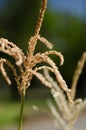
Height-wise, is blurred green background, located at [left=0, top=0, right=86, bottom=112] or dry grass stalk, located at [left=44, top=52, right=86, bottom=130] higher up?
blurred green background, located at [left=0, top=0, right=86, bottom=112]

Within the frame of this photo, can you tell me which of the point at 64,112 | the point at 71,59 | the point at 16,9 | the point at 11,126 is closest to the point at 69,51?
the point at 71,59

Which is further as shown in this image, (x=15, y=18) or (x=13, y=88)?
(x=15, y=18)

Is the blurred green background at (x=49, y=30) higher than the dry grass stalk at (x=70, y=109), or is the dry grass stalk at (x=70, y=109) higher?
the blurred green background at (x=49, y=30)

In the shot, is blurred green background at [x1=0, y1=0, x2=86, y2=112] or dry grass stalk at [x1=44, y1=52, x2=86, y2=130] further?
blurred green background at [x1=0, y1=0, x2=86, y2=112]

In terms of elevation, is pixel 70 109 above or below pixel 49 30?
below

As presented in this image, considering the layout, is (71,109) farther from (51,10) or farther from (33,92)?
(51,10)

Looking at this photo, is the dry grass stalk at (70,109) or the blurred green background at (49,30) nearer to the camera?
the dry grass stalk at (70,109)

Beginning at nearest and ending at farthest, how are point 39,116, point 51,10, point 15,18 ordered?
1. point 39,116
2. point 15,18
3. point 51,10

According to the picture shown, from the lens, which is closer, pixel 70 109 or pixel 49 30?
pixel 70 109
